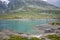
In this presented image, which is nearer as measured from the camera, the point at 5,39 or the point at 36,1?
the point at 5,39

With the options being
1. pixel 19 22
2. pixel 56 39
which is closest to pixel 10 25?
pixel 19 22

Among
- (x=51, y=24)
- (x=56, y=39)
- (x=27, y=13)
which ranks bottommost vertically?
(x=56, y=39)

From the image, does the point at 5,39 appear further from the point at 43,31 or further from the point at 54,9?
the point at 54,9

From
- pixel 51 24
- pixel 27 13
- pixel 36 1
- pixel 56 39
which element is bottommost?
pixel 56 39

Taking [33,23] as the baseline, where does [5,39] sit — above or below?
below

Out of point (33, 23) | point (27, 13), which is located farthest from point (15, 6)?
point (33, 23)

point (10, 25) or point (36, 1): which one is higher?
point (36, 1)

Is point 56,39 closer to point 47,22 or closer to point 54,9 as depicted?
point 47,22
